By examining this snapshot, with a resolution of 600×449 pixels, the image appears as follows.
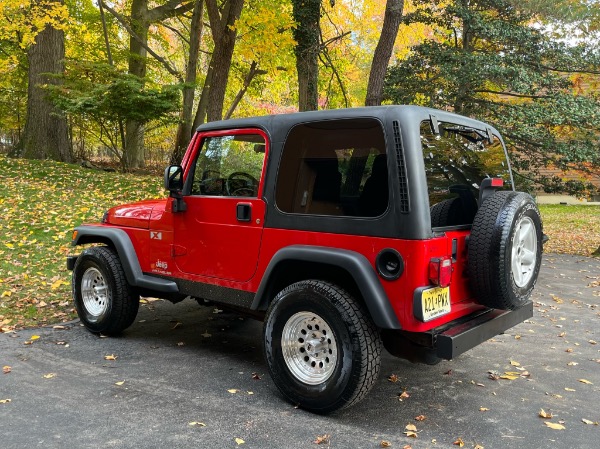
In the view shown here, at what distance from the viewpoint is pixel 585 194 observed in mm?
10258

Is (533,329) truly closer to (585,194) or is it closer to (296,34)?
(585,194)

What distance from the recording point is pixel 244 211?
3971 mm

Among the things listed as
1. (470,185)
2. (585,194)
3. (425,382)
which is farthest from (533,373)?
(585,194)

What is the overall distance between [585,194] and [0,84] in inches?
823

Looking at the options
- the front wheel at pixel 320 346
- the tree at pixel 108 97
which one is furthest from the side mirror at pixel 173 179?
the tree at pixel 108 97

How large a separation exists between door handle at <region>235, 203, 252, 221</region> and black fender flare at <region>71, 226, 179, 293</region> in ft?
3.30

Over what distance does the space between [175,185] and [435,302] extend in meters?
2.38

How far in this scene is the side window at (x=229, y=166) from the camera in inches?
159

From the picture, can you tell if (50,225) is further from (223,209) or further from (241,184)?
(241,184)

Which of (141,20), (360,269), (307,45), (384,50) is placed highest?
(141,20)

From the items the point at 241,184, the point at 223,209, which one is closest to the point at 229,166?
the point at 241,184

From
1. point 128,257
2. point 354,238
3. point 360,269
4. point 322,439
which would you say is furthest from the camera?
point 128,257

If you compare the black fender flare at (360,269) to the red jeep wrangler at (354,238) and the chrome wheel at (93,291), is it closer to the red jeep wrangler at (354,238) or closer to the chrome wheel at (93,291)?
the red jeep wrangler at (354,238)

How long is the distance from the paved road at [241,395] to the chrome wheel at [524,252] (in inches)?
36.6
